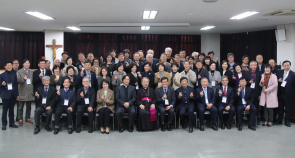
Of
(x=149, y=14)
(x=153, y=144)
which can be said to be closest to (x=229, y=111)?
(x=153, y=144)

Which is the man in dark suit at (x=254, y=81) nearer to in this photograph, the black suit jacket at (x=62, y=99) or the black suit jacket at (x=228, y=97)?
the black suit jacket at (x=228, y=97)

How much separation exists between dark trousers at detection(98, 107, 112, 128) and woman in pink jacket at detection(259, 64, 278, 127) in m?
3.77

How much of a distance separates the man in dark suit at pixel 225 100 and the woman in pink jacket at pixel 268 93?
0.88m

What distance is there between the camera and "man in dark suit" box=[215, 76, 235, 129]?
526 centimetres

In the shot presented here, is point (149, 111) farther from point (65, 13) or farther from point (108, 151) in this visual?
point (65, 13)

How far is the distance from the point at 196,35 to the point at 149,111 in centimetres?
876

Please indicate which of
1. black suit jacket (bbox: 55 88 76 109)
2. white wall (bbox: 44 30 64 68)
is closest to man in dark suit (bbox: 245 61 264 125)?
black suit jacket (bbox: 55 88 76 109)

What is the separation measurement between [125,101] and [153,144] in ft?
4.63

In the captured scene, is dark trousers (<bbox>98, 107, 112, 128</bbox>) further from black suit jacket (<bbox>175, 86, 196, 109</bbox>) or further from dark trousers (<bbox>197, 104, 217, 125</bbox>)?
dark trousers (<bbox>197, 104, 217, 125</bbox>)

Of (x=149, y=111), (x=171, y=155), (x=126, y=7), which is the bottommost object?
(x=171, y=155)

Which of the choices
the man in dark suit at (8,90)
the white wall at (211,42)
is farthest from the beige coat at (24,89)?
the white wall at (211,42)

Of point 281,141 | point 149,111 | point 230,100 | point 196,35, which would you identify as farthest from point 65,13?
point 196,35

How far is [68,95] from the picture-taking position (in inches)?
207

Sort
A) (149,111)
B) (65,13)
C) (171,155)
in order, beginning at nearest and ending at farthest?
1. (171,155)
2. (149,111)
3. (65,13)
